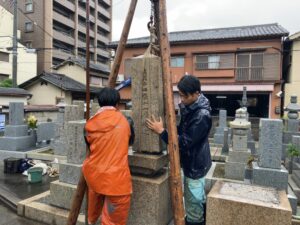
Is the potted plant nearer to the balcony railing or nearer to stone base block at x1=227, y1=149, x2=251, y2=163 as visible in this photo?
stone base block at x1=227, y1=149, x2=251, y2=163

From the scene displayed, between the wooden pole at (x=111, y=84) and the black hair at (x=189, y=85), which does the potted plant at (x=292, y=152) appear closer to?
the black hair at (x=189, y=85)

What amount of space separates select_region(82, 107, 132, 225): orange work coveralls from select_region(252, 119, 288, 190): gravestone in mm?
4364

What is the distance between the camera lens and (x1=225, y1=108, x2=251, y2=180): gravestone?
7.04 meters

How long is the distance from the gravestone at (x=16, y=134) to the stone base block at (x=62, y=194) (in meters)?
6.28

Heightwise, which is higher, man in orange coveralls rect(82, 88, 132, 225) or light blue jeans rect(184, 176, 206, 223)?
man in orange coveralls rect(82, 88, 132, 225)

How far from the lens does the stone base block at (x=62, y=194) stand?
417cm

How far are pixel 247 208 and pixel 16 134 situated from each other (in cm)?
954

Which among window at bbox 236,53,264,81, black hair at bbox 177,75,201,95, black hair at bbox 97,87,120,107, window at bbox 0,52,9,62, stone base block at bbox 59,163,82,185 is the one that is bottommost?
stone base block at bbox 59,163,82,185

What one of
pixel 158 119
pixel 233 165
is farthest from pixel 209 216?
pixel 233 165

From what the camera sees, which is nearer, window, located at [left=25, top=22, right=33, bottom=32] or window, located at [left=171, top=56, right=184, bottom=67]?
window, located at [left=171, top=56, right=184, bottom=67]

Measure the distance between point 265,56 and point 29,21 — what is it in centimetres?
3207

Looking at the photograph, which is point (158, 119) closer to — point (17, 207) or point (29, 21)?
point (17, 207)

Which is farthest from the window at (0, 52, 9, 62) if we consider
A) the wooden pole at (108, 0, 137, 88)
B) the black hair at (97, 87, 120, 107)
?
the black hair at (97, 87, 120, 107)

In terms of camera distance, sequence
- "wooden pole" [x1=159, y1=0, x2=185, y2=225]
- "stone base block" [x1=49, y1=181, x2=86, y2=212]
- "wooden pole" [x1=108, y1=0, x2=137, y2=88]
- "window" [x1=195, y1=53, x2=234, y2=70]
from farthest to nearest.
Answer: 1. "window" [x1=195, y1=53, x2=234, y2=70]
2. "stone base block" [x1=49, y1=181, x2=86, y2=212]
3. "wooden pole" [x1=108, y1=0, x2=137, y2=88]
4. "wooden pole" [x1=159, y1=0, x2=185, y2=225]
